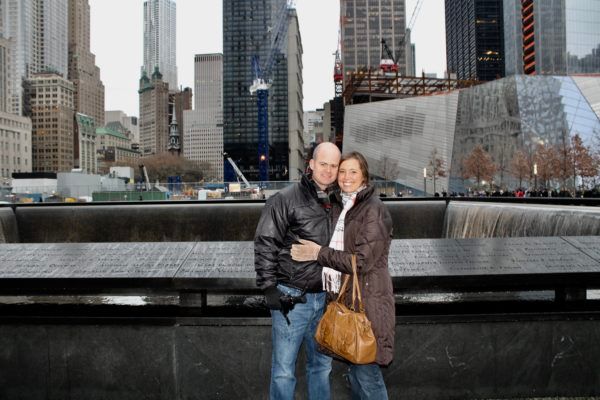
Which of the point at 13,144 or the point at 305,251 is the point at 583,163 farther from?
the point at 13,144

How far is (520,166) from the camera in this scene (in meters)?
60.5

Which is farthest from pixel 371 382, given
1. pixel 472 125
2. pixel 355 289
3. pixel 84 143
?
pixel 84 143

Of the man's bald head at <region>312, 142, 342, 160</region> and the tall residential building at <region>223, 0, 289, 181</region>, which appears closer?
the man's bald head at <region>312, 142, 342, 160</region>

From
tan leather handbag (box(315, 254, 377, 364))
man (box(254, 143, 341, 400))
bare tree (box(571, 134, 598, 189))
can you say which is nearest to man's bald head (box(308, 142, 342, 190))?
man (box(254, 143, 341, 400))

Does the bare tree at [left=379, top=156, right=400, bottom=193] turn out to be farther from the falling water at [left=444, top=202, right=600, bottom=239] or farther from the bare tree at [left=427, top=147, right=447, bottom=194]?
the falling water at [left=444, top=202, right=600, bottom=239]

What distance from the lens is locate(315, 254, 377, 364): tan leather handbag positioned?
3102mm

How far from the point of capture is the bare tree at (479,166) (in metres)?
66.9

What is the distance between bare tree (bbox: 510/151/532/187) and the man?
61.1 metres

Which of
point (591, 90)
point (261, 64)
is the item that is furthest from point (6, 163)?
point (591, 90)

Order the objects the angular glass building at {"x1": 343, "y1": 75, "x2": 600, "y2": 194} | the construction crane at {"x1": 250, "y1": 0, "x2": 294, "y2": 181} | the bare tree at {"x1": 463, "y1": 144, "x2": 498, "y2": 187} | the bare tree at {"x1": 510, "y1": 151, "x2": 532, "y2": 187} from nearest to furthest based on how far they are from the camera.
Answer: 1. the bare tree at {"x1": 510, "y1": 151, "x2": 532, "y2": 187}
2. the angular glass building at {"x1": 343, "y1": 75, "x2": 600, "y2": 194}
3. the bare tree at {"x1": 463, "y1": 144, "x2": 498, "y2": 187}
4. the construction crane at {"x1": 250, "y1": 0, "x2": 294, "y2": 181}

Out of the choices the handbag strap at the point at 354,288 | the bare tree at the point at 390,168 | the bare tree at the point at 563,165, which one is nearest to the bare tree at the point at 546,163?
the bare tree at the point at 563,165

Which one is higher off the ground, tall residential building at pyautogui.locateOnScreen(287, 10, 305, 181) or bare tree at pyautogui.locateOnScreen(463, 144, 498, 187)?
tall residential building at pyautogui.locateOnScreen(287, 10, 305, 181)

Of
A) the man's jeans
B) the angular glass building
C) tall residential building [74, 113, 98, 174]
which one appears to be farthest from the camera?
tall residential building [74, 113, 98, 174]

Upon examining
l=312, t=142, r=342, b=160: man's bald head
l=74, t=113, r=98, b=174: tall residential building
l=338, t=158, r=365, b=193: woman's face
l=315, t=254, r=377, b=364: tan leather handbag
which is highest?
l=74, t=113, r=98, b=174: tall residential building
